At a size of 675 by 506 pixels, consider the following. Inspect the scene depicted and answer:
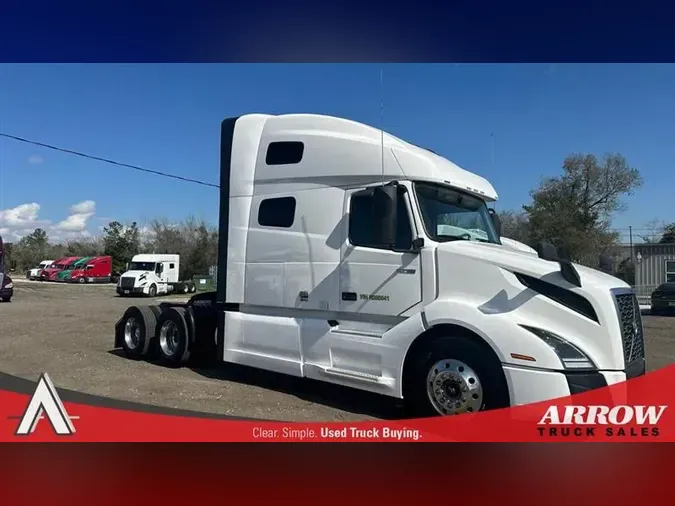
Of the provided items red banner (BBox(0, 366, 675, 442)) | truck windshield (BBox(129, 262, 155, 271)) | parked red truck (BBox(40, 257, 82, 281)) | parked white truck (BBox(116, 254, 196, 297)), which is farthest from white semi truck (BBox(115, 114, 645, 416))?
parked red truck (BBox(40, 257, 82, 281))

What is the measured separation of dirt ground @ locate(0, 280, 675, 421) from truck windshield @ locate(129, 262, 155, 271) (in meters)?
0.37

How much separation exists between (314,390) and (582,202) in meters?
2.31

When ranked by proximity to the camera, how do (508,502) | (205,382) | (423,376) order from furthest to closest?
1. (205,382)
2. (423,376)
3. (508,502)

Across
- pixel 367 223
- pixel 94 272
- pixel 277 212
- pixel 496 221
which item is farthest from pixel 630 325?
pixel 94 272

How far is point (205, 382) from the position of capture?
3975 millimetres

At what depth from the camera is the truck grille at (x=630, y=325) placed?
10.3ft

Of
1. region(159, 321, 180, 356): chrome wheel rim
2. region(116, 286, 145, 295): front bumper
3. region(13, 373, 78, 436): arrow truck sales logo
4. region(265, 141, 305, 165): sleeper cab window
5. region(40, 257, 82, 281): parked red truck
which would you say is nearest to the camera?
region(13, 373, 78, 436): arrow truck sales logo

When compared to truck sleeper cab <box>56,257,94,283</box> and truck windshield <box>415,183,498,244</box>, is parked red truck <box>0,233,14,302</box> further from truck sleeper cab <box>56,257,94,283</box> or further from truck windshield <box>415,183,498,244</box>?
truck windshield <box>415,183,498,244</box>

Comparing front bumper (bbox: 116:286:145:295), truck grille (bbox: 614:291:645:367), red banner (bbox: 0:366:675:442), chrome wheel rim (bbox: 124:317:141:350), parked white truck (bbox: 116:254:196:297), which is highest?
parked white truck (bbox: 116:254:196:297)

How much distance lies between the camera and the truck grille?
3127 mm

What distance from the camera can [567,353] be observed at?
306 cm

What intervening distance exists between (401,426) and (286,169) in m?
2.13
